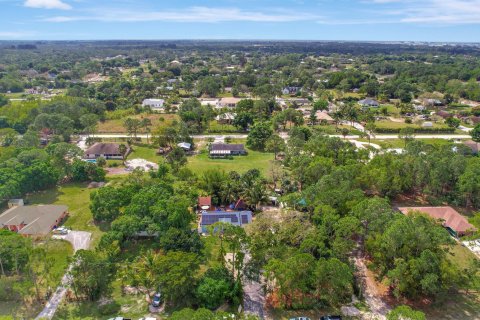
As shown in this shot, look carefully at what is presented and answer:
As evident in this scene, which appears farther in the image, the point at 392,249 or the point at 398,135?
the point at 398,135

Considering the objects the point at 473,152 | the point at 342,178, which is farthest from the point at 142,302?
the point at 473,152

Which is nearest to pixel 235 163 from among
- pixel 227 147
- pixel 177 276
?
pixel 227 147

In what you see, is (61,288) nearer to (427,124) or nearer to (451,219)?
(451,219)

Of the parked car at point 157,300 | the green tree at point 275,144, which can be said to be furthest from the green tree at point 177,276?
the green tree at point 275,144

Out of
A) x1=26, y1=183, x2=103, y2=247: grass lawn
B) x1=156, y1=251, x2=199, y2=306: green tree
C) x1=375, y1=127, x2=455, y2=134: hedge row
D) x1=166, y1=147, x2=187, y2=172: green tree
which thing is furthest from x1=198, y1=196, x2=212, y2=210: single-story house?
x1=375, y1=127, x2=455, y2=134: hedge row

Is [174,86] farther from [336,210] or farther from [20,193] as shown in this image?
[336,210]

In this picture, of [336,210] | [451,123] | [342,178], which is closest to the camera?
[336,210]
